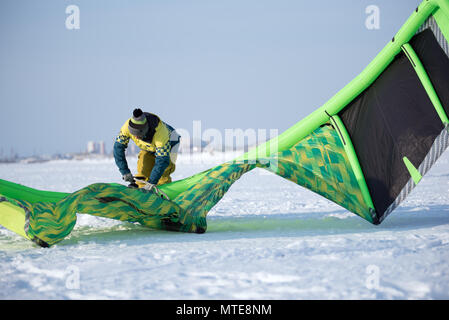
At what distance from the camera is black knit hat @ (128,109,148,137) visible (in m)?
4.30

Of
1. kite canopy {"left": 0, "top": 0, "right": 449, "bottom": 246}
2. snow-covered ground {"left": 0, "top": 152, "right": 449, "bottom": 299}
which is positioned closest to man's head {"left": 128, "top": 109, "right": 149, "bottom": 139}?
kite canopy {"left": 0, "top": 0, "right": 449, "bottom": 246}

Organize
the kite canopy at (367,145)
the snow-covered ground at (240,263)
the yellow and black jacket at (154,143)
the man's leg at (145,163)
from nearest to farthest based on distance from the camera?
the snow-covered ground at (240,263) < the kite canopy at (367,145) < the yellow and black jacket at (154,143) < the man's leg at (145,163)

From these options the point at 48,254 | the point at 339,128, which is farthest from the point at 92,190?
the point at 339,128

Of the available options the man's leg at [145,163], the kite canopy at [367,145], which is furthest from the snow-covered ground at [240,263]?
the man's leg at [145,163]

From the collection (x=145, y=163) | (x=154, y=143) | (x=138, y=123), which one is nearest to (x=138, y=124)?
(x=138, y=123)

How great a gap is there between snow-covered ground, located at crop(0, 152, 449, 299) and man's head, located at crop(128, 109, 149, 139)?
1.00 metres

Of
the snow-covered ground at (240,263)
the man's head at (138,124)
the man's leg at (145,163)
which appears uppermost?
the man's head at (138,124)

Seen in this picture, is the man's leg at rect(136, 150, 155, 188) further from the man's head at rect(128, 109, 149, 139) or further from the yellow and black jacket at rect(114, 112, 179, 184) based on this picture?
the man's head at rect(128, 109, 149, 139)

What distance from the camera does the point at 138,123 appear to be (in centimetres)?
431

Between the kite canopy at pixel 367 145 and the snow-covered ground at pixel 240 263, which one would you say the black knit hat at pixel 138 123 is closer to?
the kite canopy at pixel 367 145

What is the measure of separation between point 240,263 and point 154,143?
2089 millimetres

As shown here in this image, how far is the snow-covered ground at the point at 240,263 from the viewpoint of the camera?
2.31 metres

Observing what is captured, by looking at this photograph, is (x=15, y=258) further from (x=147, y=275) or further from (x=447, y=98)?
(x=447, y=98)

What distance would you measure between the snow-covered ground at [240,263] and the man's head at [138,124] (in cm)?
100
